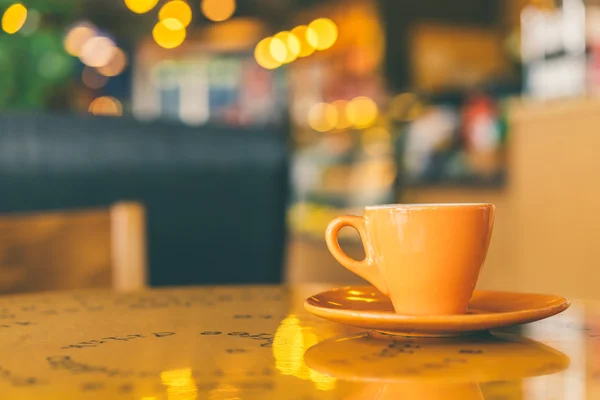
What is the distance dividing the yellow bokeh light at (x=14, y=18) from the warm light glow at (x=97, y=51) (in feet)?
14.9

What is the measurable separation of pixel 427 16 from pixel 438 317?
551 centimetres

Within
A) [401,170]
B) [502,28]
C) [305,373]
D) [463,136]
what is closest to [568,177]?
[463,136]

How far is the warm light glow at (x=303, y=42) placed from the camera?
7355 mm

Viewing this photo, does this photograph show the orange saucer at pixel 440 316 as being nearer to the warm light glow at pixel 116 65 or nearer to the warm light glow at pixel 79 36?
the warm light glow at pixel 79 36

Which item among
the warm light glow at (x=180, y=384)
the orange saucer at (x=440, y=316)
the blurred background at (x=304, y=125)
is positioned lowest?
the warm light glow at (x=180, y=384)

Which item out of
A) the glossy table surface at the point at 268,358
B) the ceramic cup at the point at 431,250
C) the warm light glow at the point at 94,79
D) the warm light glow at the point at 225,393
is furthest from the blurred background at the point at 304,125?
the warm light glow at the point at 225,393

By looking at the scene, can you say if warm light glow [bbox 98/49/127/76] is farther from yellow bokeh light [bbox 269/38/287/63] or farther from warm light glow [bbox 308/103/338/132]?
warm light glow [bbox 308/103/338/132]

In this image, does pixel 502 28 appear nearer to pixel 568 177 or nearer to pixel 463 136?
pixel 463 136

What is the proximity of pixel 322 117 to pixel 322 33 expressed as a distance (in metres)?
1.12

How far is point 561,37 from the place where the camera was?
416cm

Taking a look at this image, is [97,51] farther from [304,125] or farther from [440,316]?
[440,316]

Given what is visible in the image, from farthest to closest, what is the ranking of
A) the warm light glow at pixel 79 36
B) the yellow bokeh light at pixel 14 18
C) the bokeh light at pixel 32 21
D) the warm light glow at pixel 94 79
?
the warm light glow at pixel 94 79 → the warm light glow at pixel 79 36 → the yellow bokeh light at pixel 14 18 → the bokeh light at pixel 32 21

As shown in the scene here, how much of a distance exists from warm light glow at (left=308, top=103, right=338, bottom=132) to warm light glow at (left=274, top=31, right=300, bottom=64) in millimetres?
1078

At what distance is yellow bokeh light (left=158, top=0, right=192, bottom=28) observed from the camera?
7207 mm
